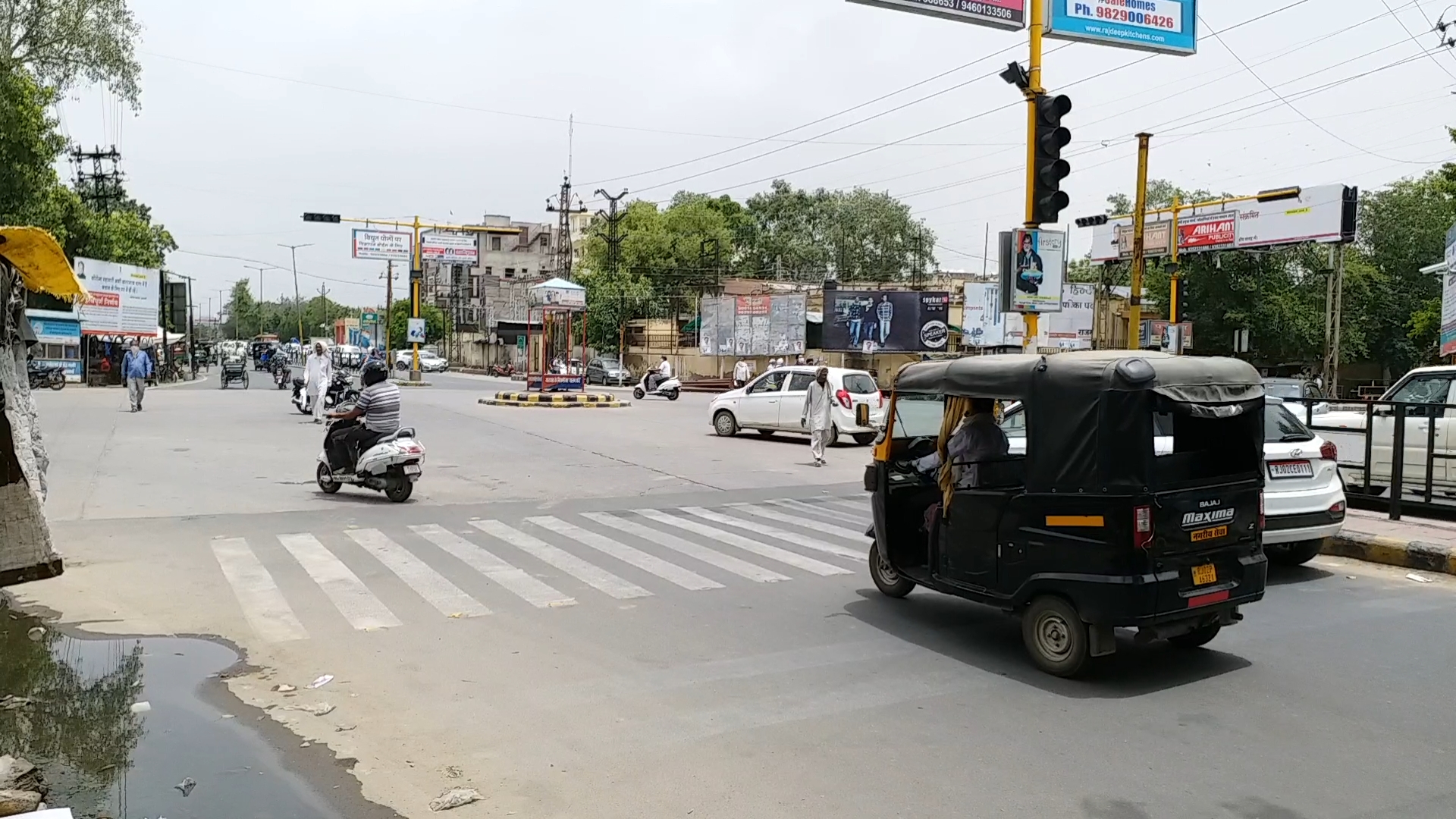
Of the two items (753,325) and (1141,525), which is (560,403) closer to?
(753,325)

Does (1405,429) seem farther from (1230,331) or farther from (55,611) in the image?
(1230,331)

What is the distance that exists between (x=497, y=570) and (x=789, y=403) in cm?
1420

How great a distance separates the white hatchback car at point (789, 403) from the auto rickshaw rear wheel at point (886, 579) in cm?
1338

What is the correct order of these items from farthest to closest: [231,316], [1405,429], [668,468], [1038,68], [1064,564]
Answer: [231,316], [668,468], [1038,68], [1405,429], [1064,564]

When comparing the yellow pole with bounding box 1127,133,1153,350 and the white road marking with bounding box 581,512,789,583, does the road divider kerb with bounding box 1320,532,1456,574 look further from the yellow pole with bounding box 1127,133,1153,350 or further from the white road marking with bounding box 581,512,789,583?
the yellow pole with bounding box 1127,133,1153,350

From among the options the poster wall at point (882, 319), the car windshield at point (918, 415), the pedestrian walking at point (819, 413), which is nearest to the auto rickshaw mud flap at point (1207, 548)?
the car windshield at point (918, 415)

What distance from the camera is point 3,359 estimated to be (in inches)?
280

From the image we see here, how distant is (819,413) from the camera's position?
18141 millimetres

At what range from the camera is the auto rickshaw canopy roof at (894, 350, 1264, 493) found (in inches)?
231

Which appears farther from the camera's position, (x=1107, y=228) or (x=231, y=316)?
(x=231, y=316)

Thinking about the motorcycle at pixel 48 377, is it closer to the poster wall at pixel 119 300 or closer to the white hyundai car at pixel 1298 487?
the poster wall at pixel 119 300

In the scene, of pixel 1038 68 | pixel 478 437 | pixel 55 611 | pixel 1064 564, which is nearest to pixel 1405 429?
pixel 1038 68

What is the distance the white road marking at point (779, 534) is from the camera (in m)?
10.3

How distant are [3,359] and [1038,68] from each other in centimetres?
1119
